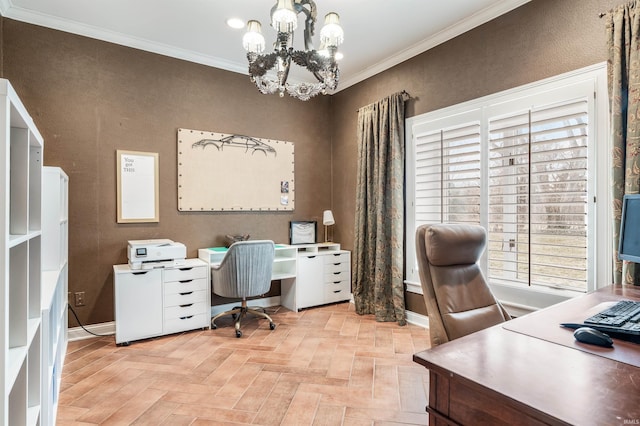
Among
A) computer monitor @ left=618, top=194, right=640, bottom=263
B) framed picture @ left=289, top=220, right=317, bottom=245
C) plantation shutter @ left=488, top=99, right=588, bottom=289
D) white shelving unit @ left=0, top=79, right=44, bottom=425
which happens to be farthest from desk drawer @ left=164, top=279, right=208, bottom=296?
computer monitor @ left=618, top=194, right=640, bottom=263

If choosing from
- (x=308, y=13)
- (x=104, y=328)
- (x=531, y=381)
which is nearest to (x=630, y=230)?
(x=531, y=381)

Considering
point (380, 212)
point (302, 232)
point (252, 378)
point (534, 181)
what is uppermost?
point (534, 181)

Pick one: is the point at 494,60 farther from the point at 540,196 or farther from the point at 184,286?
the point at 184,286

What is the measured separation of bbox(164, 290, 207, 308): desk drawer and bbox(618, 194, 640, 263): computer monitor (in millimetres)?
3231

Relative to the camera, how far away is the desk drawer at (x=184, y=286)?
3.16m

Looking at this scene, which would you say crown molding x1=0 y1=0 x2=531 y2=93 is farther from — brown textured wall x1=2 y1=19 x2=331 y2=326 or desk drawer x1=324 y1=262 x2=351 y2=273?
desk drawer x1=324 y1=262 x2=351 y2=273

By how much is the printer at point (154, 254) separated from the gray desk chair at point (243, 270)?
38 cm

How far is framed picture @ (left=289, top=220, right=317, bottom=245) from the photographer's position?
14.4ft

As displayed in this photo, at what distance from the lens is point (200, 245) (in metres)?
3.78

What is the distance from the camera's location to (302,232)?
14.6ft

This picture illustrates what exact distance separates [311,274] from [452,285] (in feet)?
8.24

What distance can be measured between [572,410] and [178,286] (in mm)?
3102

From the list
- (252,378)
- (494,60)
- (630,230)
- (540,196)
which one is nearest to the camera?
(630,230)

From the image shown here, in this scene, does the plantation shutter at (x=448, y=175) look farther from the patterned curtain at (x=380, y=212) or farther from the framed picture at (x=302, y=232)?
the framed picture at (x=302, y=232)
